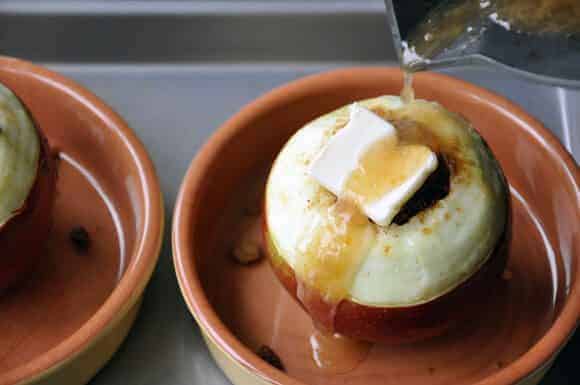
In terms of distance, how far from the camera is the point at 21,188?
2.56ft

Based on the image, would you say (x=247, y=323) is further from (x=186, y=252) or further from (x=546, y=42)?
(x=546, y=42)

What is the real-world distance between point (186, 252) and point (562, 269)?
1.16 ft

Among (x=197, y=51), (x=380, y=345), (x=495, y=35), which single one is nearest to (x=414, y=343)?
(x=380, y=345)

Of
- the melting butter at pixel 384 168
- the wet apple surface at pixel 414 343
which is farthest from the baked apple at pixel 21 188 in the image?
the melting butter at pixel 384 168

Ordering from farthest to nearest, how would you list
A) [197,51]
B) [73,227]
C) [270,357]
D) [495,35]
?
1. [197,51]
2. [73,227]
3. [270,357]
4. [495,35]

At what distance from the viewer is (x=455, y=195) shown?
727mm

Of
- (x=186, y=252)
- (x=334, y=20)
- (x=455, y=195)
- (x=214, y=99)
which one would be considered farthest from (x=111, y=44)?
(x=455, y=195)

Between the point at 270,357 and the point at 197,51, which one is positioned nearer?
the point at 270,357

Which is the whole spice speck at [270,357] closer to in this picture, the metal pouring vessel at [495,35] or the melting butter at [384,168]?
the melting butter at [384,168]

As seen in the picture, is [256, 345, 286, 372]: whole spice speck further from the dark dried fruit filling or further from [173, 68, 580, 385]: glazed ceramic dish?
the dark dried fruit filling

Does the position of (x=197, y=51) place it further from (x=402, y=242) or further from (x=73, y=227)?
(x=402, y=242)

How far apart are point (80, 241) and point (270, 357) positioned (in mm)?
232

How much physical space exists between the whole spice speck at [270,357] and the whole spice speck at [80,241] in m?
0.21

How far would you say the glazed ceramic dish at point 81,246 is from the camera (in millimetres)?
773
